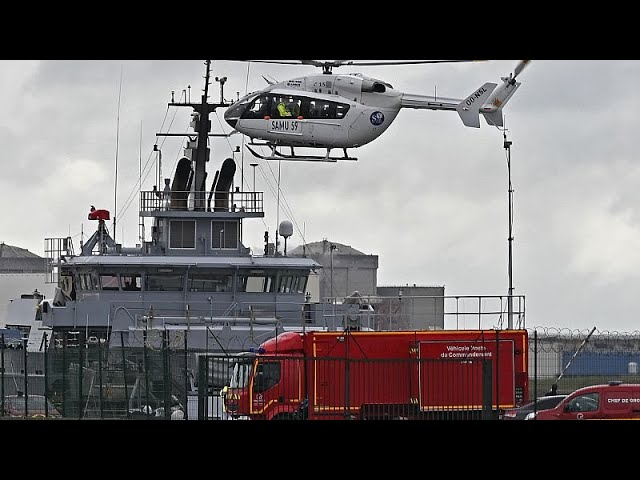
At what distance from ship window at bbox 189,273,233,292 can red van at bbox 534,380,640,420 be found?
54.2 ft

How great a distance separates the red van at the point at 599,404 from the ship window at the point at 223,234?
17.9m

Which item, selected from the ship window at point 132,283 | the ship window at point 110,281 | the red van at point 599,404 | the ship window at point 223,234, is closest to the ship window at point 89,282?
the ship window at point 110,281

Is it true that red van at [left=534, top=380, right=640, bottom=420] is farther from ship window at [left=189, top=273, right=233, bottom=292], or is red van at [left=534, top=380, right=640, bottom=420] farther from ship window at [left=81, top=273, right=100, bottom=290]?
ship window at [left=81, top=273, right=100, bottom=290]

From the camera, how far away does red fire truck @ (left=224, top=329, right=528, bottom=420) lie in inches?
964

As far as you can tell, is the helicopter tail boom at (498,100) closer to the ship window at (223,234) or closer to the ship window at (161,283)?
the ship window at (223,234)

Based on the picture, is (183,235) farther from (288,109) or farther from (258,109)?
(288,109)

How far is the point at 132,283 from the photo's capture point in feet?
130

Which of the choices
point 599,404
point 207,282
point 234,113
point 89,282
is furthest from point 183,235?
point 599,404

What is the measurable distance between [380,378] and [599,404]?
4.12 m

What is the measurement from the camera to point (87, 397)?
2516 cm
